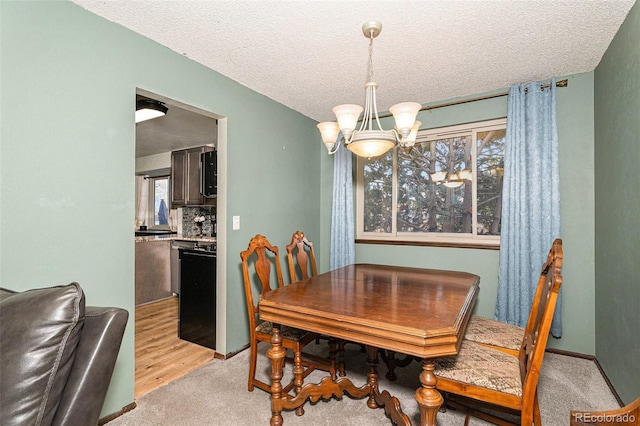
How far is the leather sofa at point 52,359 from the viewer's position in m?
0.82

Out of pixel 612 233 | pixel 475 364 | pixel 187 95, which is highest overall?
pixel 187 95

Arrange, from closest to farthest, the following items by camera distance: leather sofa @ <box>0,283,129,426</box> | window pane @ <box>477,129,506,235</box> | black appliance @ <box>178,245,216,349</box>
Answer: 1. leather sofa @ <box>0,283,129,426</box>
2. black appliance @ <box>178,245,216,349</box>
3. window pane @ <box>477,129,506,235</box>

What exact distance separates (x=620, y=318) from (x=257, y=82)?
10.6 ft

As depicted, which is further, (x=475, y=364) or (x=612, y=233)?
(x=612, y=233)


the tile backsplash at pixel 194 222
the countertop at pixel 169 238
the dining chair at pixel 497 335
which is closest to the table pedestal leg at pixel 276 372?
the dining chair at pixel 497 335

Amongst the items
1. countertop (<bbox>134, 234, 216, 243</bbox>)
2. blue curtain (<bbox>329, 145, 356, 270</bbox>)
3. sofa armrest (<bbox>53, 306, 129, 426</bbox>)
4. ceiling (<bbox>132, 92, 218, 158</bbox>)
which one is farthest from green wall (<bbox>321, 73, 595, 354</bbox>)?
countertop (<bbox>134, 234, 216, 243</bbox>)

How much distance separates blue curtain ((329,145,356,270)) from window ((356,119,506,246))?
211 millimetres

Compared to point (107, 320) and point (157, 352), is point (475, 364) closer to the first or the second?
point (107, 320)

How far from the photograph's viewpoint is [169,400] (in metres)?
1.96

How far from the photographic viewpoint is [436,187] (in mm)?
3275

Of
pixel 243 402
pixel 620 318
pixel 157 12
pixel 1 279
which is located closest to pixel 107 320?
pixel 1 279

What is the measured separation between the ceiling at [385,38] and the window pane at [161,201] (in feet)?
13.1

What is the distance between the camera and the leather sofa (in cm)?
82

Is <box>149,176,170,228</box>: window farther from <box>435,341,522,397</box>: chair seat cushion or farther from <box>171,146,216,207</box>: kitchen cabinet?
<box>435,341,522,397</box>: chair seat cushion
